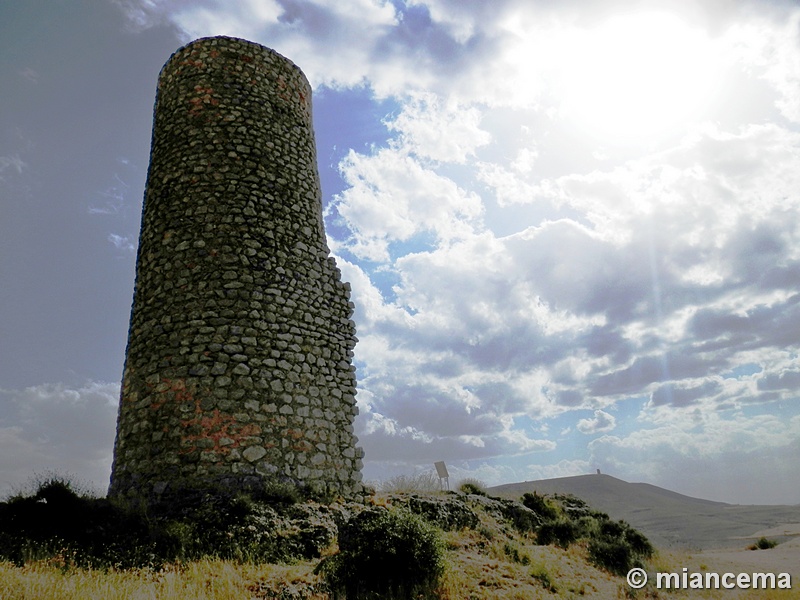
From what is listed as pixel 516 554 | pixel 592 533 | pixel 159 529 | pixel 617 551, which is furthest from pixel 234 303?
pixel 592 533

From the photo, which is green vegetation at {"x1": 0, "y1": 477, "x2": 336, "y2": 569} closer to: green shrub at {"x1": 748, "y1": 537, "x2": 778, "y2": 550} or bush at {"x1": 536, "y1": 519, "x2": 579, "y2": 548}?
bush at {"x1": 536, "y1": 519, "x2": 579, "y2": 548}

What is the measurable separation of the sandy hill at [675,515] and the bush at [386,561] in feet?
27.8

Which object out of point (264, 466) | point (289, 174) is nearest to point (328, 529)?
point (264, 466)

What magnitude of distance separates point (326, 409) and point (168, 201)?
5.41m

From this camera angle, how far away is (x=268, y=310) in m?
10.3

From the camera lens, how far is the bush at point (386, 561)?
7.02 meters

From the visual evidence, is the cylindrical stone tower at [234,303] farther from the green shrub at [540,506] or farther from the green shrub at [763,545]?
the green shrub at [763,545]

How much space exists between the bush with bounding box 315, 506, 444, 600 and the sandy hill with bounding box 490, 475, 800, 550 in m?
8.46

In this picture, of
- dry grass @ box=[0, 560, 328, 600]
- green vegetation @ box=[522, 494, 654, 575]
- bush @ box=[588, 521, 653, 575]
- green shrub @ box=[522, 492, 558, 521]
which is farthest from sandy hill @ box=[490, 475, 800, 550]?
dry grass @ box=[0, 560, 328, 600]

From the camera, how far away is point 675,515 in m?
44.3

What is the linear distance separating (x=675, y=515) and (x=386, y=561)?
4557 centimetres

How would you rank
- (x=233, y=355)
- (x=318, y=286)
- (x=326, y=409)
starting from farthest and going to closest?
(x=318, y=286) < (x=326, y=409) < (x=233, y=355)

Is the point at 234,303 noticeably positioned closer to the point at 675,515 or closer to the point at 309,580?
the point at 309,580

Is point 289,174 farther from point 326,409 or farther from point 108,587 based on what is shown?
point 108,587
